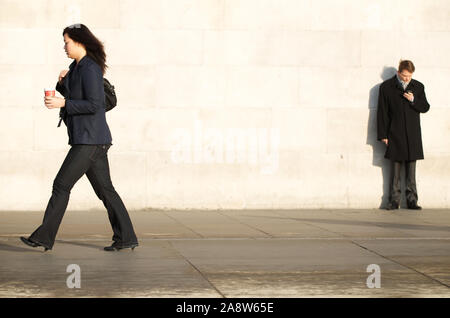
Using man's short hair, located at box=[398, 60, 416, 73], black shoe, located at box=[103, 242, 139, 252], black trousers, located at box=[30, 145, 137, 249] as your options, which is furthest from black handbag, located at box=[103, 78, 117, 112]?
man's short hair, located at box=[398, 60, 416, 73]

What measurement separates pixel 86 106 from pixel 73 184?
2.28 ft

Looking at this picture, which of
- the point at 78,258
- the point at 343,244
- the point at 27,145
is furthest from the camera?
the point at 27,145

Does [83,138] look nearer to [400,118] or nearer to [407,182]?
[400,118]

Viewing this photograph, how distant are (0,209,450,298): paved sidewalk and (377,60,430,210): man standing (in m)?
1.14

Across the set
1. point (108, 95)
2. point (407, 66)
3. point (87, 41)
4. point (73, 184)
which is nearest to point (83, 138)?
point (73, 184)

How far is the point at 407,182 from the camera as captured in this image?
14266 mm

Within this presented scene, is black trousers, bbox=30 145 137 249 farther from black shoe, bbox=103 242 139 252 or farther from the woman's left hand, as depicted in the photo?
the woman's left hand

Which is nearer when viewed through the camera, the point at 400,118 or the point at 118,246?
the point at 118,246

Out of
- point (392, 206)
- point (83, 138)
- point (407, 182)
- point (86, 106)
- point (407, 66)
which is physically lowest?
point (392, 206)

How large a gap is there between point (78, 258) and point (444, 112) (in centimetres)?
745

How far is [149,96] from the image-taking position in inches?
540

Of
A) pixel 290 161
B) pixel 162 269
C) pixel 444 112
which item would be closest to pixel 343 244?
pixel 162 269
